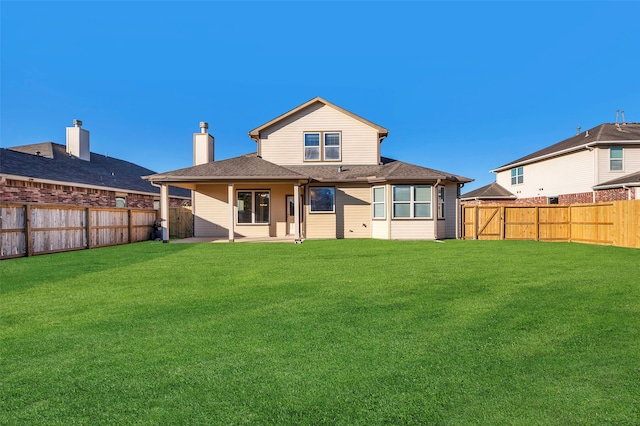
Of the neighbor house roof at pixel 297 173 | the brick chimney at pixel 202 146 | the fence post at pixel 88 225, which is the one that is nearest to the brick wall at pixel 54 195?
the fence post at pixel 88 225

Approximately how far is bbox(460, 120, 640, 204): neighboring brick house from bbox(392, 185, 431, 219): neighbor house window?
1220 cm

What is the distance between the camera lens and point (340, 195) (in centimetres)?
1736

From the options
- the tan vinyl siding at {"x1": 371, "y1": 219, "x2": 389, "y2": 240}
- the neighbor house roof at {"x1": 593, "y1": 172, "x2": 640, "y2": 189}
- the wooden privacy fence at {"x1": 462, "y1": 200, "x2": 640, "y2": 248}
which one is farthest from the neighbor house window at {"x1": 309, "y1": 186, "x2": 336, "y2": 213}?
the neighbor house roof at {"x1": 593, "y1": 172, "x2": 640, "y2": 189}

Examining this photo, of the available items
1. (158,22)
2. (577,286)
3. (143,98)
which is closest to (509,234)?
(577,286)

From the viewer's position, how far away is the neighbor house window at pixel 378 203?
16.6 meters

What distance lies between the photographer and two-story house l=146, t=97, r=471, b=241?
15.9 metres

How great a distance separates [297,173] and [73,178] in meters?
12.9

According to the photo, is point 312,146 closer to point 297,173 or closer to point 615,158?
point 297,173

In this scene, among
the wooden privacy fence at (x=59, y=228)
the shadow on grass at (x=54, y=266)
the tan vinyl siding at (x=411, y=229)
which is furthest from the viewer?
the tan vinyl siding at (x=411, y=229)

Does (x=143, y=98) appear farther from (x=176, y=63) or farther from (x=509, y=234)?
(x=509, y=234)

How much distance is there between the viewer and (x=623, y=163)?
67.1 ft

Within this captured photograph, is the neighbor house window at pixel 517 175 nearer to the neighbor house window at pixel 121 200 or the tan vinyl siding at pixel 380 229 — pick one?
the tan vinyl siding at pixel 380 229

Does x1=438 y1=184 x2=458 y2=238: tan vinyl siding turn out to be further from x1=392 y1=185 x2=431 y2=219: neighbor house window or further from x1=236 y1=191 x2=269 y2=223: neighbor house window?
x1=236 y1=191 x2=269 y2=223: neighbor house window

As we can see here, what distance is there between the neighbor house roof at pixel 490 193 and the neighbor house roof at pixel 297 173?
43.6ft
